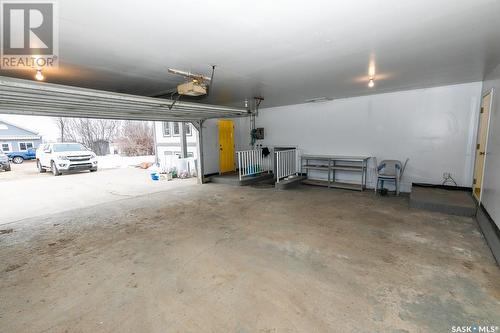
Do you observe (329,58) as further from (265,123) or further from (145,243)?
(265,123)

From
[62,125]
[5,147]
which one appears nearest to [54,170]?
[5,147]

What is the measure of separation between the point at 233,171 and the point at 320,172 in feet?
11.3

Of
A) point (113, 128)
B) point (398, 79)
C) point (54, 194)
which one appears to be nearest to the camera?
point (398, 79)

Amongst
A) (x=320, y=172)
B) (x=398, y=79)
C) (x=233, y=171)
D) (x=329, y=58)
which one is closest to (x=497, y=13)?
(x=329, y=58)

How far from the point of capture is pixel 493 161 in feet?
11.5

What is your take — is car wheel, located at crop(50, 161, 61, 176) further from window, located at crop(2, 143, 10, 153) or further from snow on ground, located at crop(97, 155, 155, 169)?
window, located at crop(2, 143, 10, 153)

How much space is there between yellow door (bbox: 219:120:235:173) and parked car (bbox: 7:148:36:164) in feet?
54.4

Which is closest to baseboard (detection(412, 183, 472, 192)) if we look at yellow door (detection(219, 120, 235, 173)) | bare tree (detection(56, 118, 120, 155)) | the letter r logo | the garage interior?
the garage interior

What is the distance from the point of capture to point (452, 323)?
5.86 feet

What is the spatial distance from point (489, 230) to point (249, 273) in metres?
3.42

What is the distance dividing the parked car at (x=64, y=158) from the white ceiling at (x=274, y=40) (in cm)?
703

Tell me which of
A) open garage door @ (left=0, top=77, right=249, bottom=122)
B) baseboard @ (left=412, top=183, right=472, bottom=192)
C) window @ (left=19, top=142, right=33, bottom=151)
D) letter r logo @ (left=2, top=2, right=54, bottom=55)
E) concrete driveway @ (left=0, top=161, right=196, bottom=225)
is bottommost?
concrete driveway @ (left=0, top=161, right=196, bottom=225)

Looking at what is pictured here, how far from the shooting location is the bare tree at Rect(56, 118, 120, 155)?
21.0 m

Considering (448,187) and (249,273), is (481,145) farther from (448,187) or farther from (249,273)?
(249,273)
